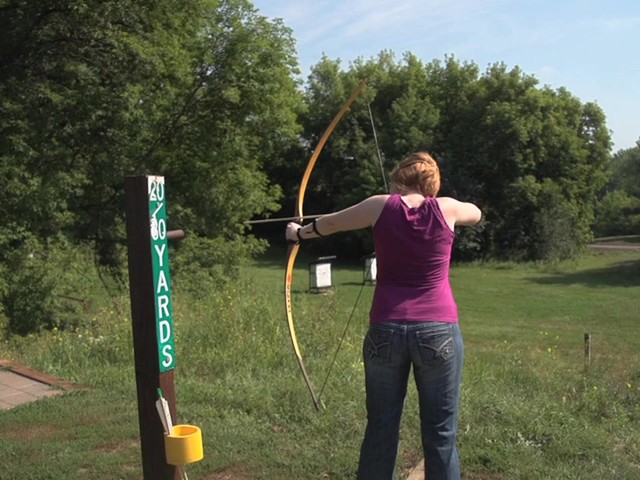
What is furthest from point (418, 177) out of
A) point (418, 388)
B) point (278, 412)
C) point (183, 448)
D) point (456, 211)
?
point (278, 412)

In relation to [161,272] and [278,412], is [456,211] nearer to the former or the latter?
[161,272]

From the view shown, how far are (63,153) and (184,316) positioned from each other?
815 cm

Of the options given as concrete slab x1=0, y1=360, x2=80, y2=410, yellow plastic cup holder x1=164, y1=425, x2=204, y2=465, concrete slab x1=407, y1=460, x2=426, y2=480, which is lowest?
concrete slab x1=407, y1=460, x2=426, y2=480

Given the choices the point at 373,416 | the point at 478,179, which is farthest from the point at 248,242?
the point at 478,179

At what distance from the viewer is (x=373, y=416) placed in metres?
2.88

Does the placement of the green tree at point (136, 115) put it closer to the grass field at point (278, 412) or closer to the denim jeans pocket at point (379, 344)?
the grass field at point (278, 412)

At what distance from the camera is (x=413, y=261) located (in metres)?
2.76

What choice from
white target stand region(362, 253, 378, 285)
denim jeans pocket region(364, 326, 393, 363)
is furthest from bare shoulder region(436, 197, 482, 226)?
denim jeans pocket region(364, 326, 393, 363)

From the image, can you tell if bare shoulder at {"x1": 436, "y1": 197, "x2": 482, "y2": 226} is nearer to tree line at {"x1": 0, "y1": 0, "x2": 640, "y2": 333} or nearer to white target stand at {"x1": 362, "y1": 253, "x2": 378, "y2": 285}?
white target stand at {"x1": 362, "y1": 253, "x2": 378, "y2": 285}

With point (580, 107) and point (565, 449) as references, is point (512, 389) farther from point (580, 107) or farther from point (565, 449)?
point (580, 107)

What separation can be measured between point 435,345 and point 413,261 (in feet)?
1.10

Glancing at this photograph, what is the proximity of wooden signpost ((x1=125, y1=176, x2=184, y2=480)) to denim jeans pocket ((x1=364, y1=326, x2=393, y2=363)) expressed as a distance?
31.4 inches

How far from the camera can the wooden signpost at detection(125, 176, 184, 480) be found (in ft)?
9.00

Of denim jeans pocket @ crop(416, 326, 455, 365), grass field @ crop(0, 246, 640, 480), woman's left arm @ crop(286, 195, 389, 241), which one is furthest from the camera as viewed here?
grass field @ crop(0, 246, 640, 480)
